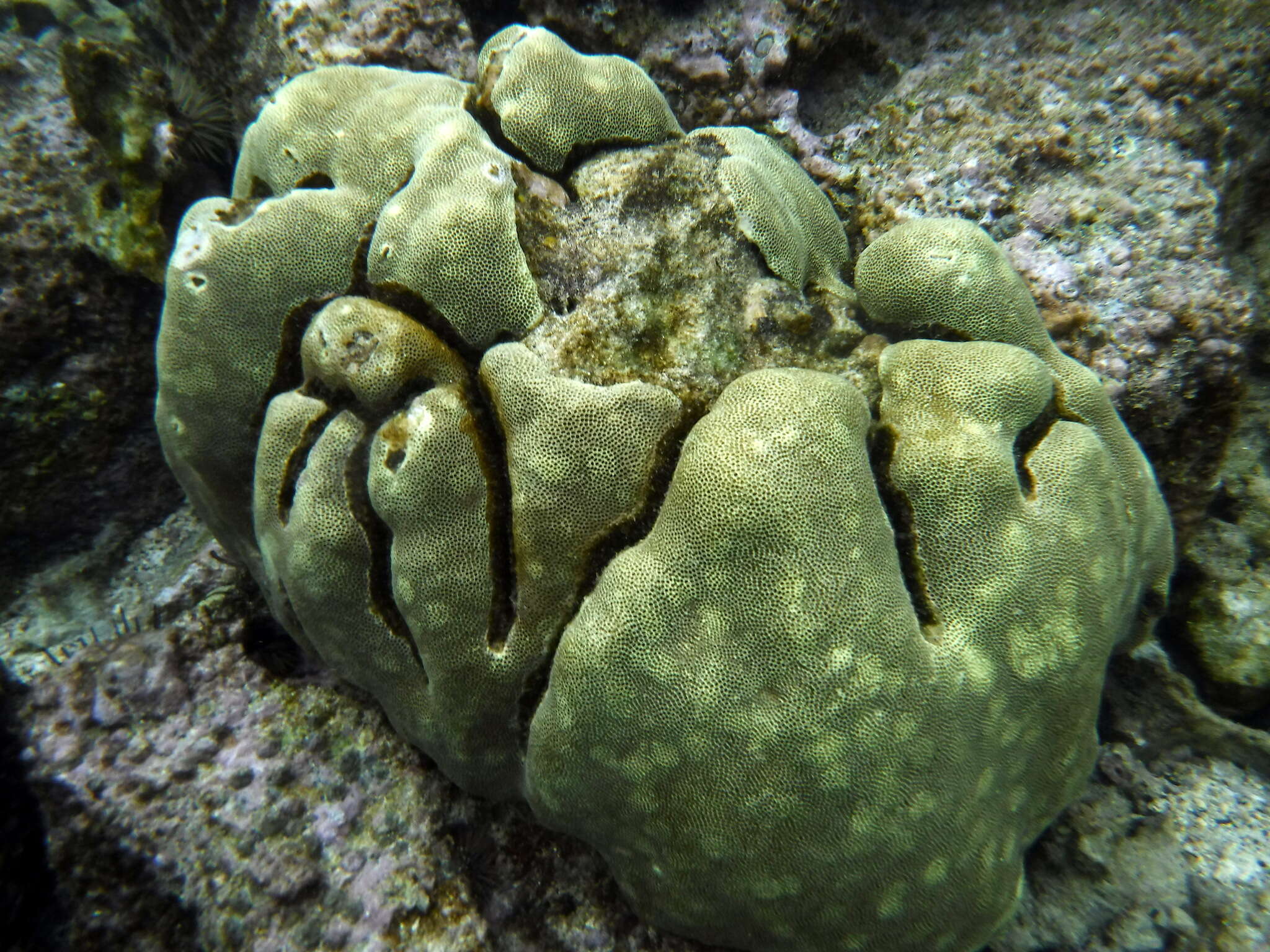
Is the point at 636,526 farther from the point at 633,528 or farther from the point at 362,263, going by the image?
A: the point at 362,263

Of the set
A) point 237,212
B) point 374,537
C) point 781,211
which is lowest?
point 374,537

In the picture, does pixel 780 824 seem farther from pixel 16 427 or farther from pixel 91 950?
pixel 16 427

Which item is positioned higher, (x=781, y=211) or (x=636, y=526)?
(x=781, y=211)

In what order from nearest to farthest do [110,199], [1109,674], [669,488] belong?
[669,488], [1109,674], [110,199]

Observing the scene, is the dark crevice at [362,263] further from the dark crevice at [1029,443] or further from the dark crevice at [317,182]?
the dark crevice at [1029,443]

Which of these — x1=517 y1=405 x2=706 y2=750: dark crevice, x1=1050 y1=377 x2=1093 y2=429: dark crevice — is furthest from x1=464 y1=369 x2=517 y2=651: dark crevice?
x1=1050 y1=377 x2=1093 y2=429: dark crevice

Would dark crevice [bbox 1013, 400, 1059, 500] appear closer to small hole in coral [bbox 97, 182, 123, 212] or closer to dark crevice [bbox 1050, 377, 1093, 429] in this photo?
dark crevice [bbox 1050, 377, 1093, 429]

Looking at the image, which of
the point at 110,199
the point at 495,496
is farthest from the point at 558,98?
the point at 110,199

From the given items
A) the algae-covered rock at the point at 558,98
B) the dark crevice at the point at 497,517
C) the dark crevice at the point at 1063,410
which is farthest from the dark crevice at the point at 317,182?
the dark crevice at the point at 1063,410
